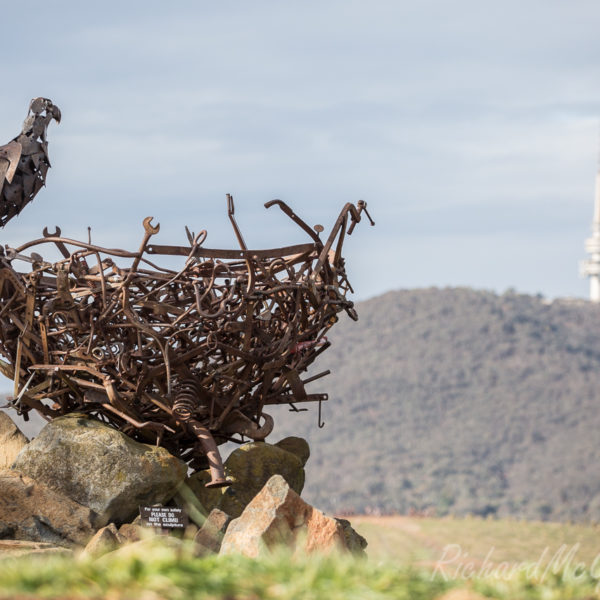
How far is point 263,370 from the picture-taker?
20.1 feet

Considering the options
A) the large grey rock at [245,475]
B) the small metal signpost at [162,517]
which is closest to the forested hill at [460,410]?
the large grey rock at [245,475]

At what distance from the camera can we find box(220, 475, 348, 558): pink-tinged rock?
16.6ft

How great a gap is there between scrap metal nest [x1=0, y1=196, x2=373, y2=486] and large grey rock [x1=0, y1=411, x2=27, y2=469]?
0.29m

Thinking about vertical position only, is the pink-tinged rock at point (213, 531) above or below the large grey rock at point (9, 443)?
below

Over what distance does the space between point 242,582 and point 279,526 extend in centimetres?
179

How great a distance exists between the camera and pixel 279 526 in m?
5.12

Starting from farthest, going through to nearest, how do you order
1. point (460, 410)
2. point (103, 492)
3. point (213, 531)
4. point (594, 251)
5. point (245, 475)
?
point (594, 251) → point (460, 410) → point (245, 475) → point (103, 492) → point (213, 531)

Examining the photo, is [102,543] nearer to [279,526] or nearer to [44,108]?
[279,526]

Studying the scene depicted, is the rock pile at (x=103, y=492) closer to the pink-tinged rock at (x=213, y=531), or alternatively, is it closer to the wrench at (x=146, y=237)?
the pink-tinged rock at (x=213, y=531)

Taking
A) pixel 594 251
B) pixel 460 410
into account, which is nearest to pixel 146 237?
pixel 460 410

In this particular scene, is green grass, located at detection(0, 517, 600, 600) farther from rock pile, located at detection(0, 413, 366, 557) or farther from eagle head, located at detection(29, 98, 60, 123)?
eagle head, located at detection(29, 98, 60, 123)

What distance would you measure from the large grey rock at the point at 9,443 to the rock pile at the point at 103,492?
0.48 m

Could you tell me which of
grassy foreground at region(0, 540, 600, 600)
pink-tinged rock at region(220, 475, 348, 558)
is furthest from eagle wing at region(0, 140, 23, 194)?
grassy foreground at region(0, 540, 600, 600)

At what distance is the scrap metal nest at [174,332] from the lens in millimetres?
→ 5734
